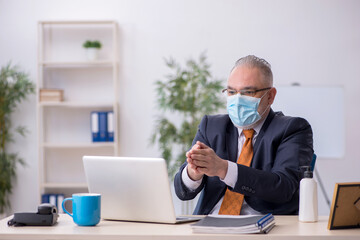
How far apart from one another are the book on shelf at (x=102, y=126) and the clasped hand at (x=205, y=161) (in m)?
3.18

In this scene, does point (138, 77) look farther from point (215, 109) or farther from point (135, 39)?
point (215, 109)

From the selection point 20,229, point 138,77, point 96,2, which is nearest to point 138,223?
point 20,229

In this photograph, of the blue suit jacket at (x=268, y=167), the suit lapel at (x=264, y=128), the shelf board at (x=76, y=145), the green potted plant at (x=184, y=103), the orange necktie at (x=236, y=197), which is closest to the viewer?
the blue suit jacket at (x=268, y=167)

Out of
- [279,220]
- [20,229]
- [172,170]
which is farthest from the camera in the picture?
[172,170]

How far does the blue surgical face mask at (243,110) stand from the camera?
2238 mm

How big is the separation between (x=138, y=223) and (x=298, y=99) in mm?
2709

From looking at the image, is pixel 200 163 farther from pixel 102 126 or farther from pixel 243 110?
pixel 102 126

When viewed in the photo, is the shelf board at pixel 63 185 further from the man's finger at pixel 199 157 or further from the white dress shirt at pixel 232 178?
the man's finger at pixel 199 157

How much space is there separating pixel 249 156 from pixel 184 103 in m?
2.54

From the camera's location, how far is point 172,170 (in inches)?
187

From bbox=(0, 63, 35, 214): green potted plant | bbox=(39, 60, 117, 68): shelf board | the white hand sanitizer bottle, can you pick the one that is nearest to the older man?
the white hand sanitizer bottle

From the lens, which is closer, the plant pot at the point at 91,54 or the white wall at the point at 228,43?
the plant pot at the point at 91,54

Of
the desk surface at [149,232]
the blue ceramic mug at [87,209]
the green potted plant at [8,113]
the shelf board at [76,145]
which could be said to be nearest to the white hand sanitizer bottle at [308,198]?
the desk surface at [149,232]

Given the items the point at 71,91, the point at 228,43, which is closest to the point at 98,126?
the point at 71,91
